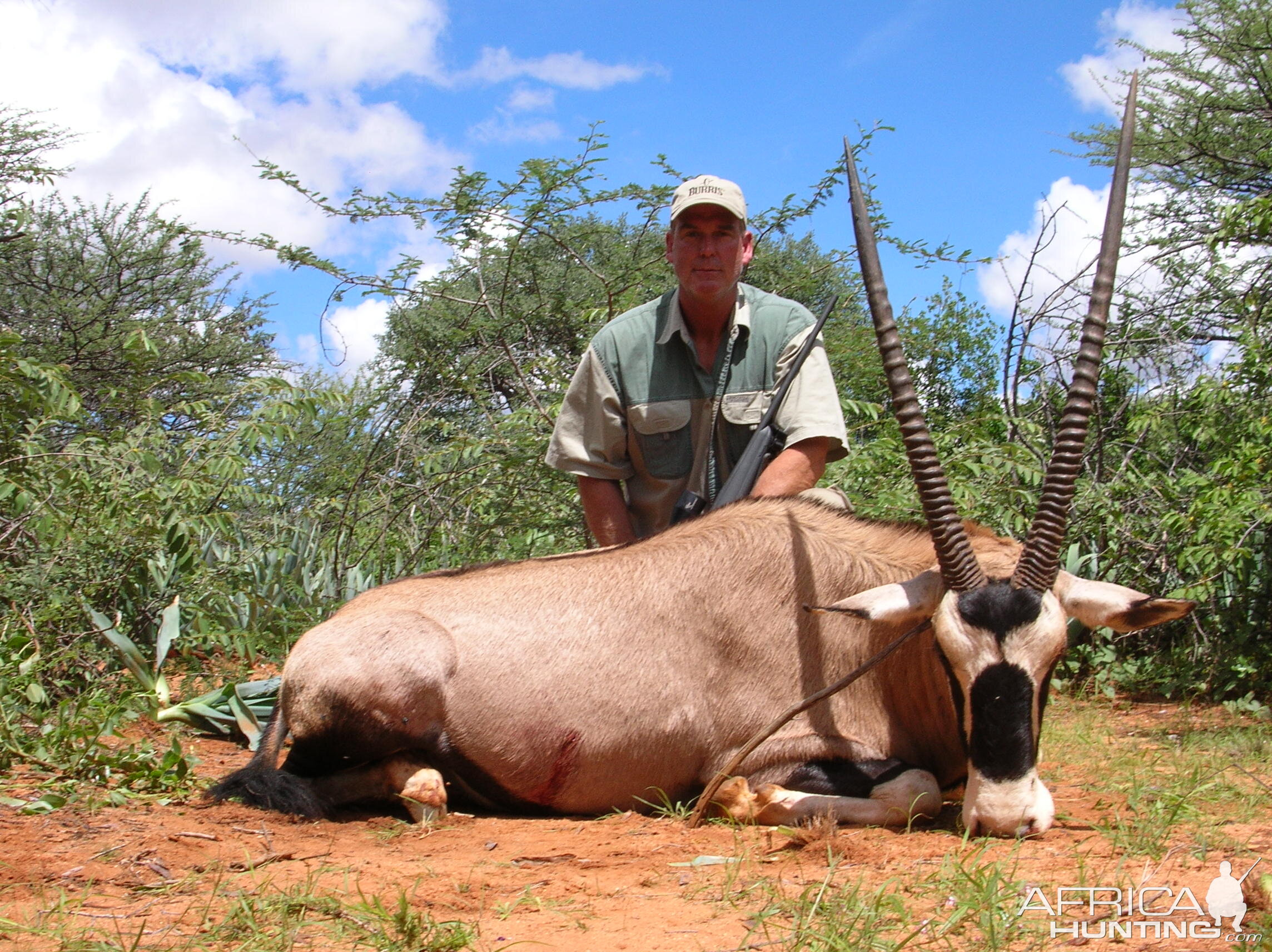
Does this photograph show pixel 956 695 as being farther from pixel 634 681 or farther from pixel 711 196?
pixel 711 196

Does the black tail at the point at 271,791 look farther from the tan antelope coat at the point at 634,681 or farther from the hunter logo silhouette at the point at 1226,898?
the hunter logo silhouette at the point at 1226,898

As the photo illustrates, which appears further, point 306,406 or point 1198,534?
point 306,406

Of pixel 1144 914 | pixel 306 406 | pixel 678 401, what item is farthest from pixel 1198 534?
pixel 306 406

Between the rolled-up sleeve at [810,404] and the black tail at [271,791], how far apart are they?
95.4 inches

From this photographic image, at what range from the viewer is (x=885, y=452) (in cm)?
703

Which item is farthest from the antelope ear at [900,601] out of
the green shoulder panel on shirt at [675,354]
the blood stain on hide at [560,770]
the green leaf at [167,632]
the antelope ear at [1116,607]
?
the green leaf at [167,632]

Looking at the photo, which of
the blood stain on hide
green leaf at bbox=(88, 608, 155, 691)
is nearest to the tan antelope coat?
the blood stain on hide

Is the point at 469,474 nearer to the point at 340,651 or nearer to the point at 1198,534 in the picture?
the point at 340,651

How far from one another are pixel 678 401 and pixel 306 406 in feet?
7.10

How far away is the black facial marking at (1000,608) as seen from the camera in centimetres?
348

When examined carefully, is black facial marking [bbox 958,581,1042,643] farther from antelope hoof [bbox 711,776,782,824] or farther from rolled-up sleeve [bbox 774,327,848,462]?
rolled-up sleeve [bbox 774,327,848,462]

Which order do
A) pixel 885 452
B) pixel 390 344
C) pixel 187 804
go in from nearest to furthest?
pixel 187 804 → pixel 885 452 → pixel 390 344

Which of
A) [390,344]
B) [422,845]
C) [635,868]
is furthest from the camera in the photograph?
[390,344]

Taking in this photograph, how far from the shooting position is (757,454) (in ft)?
16.3
